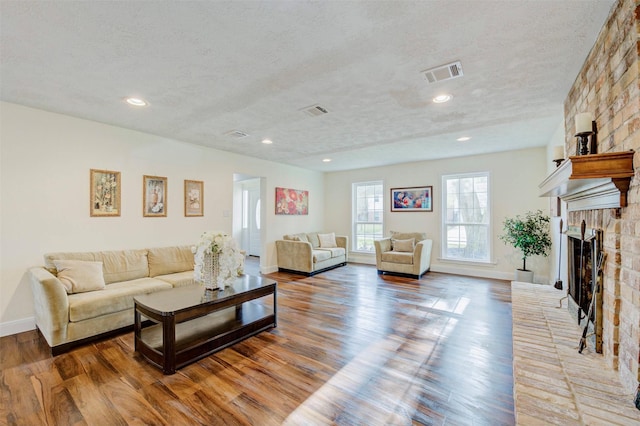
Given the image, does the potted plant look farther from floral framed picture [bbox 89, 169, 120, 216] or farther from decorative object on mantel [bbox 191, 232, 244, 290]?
floral framed picture [bbox 89, 169, 120, 216]

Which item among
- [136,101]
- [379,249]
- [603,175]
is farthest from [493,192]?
[136,101]

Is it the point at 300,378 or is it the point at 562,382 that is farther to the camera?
the point at 300,378

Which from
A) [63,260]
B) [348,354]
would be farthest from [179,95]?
[348,354]

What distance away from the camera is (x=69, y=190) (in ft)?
11.1

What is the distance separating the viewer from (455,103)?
2998 mm

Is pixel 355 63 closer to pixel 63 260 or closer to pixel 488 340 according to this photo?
pixel 488 340

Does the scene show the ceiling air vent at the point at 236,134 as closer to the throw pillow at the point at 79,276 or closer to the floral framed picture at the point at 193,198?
the floral framed picture at the point at 193,198

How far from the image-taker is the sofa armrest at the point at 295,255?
5.75 meters

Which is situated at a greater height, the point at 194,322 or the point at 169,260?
the point at 169,260

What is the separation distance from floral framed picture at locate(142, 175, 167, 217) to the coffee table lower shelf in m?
1.87

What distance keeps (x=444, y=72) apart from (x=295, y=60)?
123 cm

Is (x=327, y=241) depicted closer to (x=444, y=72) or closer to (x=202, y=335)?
(x=202, y=335)

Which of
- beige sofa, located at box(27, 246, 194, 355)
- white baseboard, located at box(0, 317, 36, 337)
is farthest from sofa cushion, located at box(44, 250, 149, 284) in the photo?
white baseboard, located at box(0, 317, 36, 337)

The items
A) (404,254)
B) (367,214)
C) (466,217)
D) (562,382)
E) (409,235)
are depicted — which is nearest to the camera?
(562,382)
